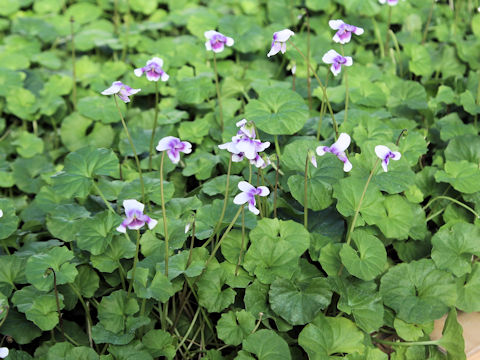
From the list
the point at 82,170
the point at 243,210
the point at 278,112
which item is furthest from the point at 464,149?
the point at 82,170

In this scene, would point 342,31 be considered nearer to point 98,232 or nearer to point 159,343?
point 98,232

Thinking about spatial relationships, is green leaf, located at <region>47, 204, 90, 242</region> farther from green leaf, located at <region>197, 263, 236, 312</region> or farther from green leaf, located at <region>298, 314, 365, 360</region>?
green leaf, located at <region>298, 314, 365, 360</region>

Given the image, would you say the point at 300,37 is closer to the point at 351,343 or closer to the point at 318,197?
the point at 318,197

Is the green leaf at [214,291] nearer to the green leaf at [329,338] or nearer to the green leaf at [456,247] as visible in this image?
the green leaf at [329,338]

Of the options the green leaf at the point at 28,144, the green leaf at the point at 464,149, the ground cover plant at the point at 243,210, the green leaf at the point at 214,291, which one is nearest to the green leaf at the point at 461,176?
the ground cover plant at the point at 243,210

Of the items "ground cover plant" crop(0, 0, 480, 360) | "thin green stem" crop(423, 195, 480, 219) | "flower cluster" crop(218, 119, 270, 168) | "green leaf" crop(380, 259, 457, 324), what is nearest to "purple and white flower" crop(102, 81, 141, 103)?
"ground cover plant" crop(0, 0, 480, 360)

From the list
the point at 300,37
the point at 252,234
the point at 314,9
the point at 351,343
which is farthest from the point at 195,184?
the point at 314,9
